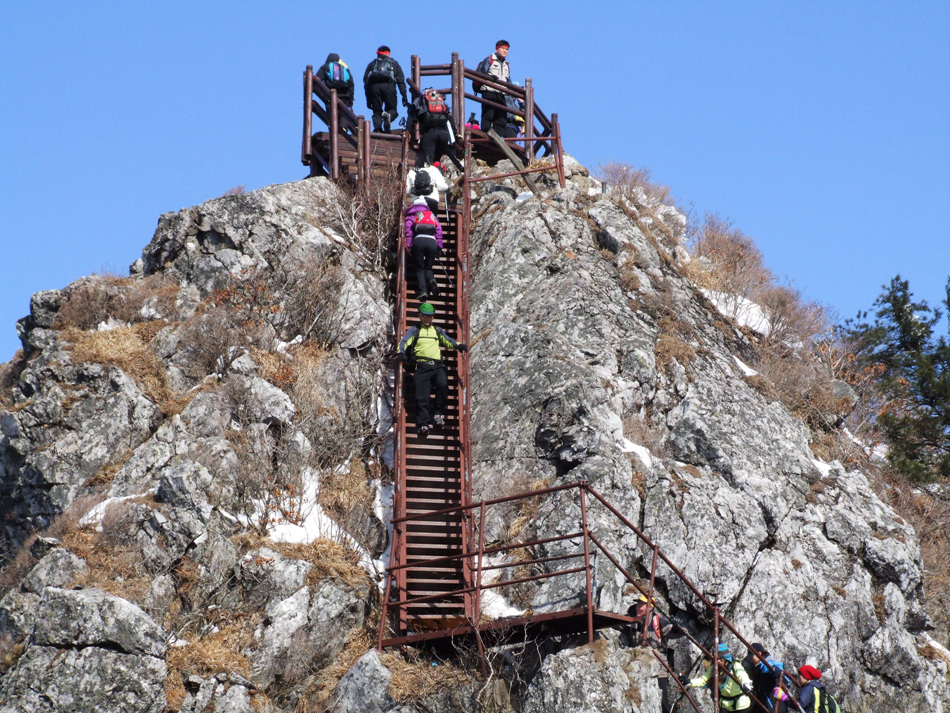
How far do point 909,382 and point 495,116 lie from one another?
36.6 feet

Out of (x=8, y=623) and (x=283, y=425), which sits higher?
(x=283, y=425)

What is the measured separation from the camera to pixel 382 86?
1005 inches

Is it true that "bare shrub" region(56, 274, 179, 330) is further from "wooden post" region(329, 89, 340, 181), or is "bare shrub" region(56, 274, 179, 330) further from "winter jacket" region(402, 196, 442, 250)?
"wooden post" region(329, 89, 340, 181)

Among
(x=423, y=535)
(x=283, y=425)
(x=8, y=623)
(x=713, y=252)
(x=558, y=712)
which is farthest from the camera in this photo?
(x=713, y=252)

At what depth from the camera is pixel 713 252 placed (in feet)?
81.1

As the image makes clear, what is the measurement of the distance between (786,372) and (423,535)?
27.4ft

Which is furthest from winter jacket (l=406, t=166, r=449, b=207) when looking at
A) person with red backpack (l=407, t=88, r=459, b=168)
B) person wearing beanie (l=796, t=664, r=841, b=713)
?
person wearing beanie (l=796, t=664, r=841, b=713)

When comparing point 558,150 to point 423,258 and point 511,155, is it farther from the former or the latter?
point 423,258

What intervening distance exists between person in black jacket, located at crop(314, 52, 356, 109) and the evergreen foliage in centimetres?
1283

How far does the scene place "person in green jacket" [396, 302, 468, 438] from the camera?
17078 mm

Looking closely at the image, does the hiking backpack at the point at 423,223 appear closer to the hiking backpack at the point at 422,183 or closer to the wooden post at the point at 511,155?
the hiking backpack at the point at 422,183

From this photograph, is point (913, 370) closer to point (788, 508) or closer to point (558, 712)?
point (788, 508)

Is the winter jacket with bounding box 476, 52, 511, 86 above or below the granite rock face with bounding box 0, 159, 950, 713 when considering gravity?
above

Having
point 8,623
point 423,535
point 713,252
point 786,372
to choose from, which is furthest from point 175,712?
point 713,252
